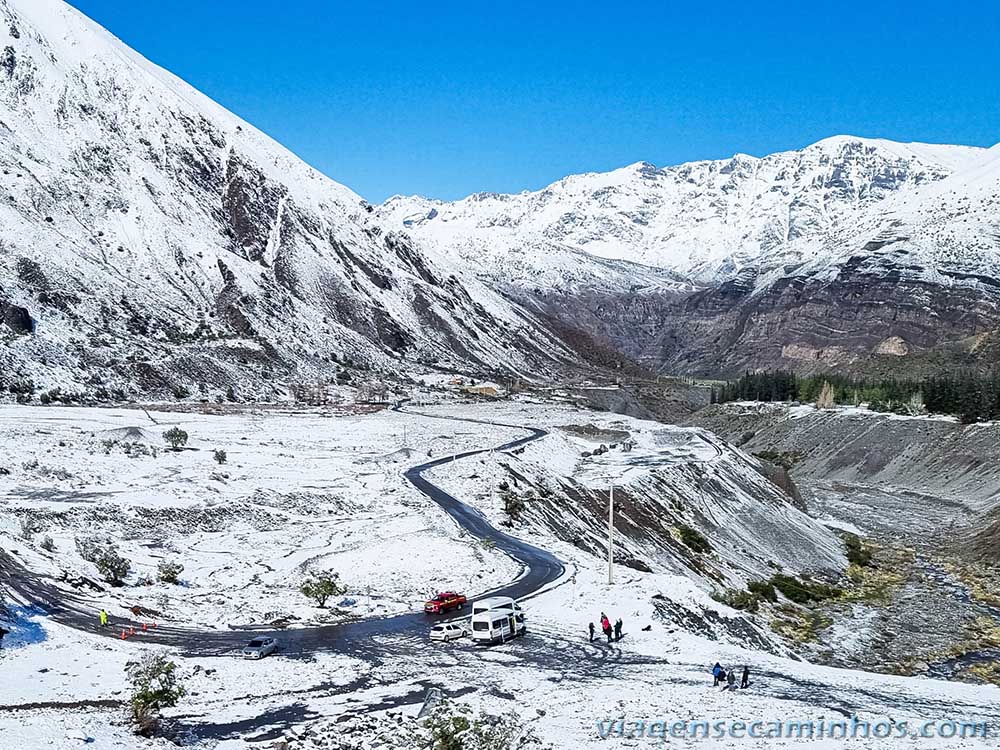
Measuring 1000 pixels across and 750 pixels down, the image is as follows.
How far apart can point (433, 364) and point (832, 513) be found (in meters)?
108

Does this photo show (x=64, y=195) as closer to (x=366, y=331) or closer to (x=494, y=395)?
(x=366, y=331)

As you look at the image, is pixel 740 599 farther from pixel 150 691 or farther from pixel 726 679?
pixel 150 691

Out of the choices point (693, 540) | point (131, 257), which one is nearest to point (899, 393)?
point (693, 540)

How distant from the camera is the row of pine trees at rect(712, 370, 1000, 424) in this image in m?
124

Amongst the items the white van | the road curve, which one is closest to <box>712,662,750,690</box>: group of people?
the white van

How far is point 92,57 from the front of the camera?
193 metres

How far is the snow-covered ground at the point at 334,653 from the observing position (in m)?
25.0

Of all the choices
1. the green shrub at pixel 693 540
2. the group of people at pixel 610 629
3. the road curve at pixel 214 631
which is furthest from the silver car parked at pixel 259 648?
the green shrub at pixel 693 540

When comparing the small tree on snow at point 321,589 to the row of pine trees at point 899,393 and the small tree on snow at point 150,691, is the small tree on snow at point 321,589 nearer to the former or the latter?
the small tree on snow at point 150,691

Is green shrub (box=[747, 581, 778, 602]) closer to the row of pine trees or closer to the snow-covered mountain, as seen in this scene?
the row of pine trees

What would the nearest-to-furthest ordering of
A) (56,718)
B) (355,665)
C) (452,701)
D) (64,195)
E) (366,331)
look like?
(56,718), (452,701), (355,665), (64,195), (366,331)

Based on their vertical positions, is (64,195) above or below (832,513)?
above

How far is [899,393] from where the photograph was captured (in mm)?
158000

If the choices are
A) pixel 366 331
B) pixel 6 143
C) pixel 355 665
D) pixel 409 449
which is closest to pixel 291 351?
pixel 366 331
